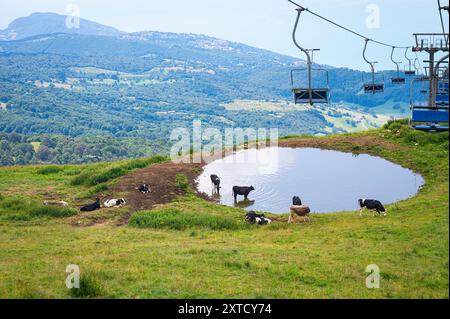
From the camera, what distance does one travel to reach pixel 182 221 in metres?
25.7

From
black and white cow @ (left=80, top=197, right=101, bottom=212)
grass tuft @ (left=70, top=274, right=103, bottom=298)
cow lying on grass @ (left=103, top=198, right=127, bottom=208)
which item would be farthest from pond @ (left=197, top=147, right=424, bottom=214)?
grass tuft @ (left=70, top=274, right=103, bottom=298)

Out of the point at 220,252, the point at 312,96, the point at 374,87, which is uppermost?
the point at 374,87

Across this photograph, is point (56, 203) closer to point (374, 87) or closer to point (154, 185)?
point (154, 185)

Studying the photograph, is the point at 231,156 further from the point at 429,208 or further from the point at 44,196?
the point at 429,208

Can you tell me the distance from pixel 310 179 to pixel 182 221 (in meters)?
13.2

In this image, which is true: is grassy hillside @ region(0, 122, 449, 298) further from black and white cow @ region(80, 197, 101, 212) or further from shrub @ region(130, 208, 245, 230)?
black and white cow @ region(80, 197, 101, 212)

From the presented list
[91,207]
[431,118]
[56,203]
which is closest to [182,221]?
[91,207]

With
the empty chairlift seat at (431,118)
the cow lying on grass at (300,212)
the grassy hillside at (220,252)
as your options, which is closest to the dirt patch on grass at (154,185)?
the grassy hillside at (220,252)

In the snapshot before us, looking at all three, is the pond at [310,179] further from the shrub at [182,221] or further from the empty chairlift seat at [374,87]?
the empty chairlift seat at [374,87]

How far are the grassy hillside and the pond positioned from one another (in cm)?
227

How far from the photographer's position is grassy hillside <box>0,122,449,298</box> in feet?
46.5

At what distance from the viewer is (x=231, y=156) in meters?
45.7

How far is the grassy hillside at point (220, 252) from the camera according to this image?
14180 millimetres
